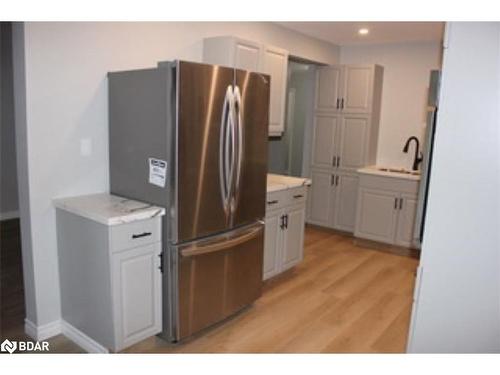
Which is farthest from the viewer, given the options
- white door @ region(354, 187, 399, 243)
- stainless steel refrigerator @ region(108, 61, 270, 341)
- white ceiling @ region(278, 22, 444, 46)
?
white door @ region(354, 187, 399, 243)

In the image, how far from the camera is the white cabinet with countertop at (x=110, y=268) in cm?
224

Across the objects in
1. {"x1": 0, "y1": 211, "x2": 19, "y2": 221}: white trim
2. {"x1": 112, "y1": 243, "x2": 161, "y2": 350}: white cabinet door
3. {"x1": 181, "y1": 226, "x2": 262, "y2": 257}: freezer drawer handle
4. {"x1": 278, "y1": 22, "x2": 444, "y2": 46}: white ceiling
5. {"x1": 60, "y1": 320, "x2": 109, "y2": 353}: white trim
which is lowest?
{"x1": 60, "y1": 320, "x2": 109, "y2": 353}: white trim

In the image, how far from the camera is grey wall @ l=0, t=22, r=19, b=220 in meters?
5.07

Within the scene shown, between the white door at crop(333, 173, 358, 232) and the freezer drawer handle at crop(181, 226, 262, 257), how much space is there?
2.38 meters

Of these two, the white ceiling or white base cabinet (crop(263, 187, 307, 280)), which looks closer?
white base cabinet (crop(263, 187, 307, 280))

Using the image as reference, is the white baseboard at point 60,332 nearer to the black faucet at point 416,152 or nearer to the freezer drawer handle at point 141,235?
the freezer drawer handle at point 141,235

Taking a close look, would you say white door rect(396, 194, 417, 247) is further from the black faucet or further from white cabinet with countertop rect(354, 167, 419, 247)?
the black faucet

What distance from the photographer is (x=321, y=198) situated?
530cm

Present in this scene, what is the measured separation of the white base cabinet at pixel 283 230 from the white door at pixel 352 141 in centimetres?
158

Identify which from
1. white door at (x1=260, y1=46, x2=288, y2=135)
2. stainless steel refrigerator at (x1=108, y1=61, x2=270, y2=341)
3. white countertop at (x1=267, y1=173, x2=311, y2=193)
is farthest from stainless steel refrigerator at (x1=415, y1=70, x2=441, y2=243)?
white door at (x1=260, y1=46, x2=288, y2=135)

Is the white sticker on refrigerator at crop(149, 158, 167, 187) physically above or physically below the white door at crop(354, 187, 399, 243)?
above

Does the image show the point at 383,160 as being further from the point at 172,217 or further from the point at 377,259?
the point at 172,217

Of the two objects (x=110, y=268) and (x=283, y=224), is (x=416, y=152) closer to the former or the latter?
(x=283, y=224)

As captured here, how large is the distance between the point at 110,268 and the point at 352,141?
11.7 ft
